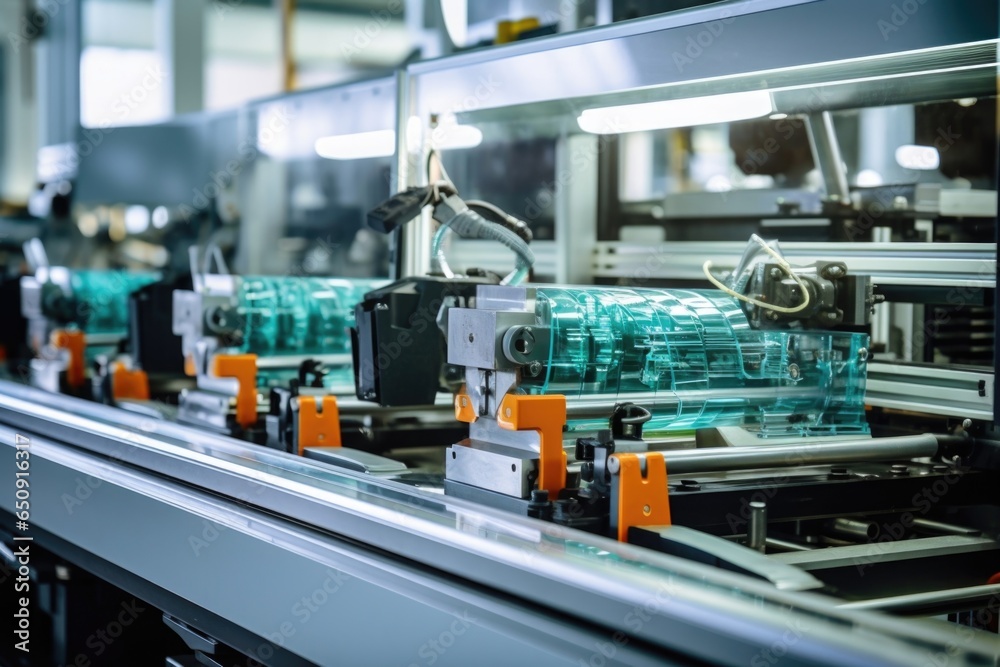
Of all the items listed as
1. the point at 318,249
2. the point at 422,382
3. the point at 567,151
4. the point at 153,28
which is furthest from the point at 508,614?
the point at 153,28

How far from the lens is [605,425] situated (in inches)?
65.1

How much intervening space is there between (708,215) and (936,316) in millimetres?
614

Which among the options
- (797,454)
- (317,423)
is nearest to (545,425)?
(797,454)

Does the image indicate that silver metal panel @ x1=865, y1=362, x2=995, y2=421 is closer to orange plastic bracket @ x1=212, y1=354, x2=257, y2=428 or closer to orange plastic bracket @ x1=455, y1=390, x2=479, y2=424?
orange plastic bracket @ x1=455, y1=390, x2=479, y2=424

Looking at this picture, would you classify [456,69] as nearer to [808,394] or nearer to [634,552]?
[808,394]

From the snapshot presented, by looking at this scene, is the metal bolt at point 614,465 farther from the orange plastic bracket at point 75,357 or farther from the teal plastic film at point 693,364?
the orange plastic bracket at point 75,357

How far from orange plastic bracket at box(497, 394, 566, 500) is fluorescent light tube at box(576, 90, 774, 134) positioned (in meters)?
0.67

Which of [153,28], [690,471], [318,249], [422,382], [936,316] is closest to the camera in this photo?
[690,471]

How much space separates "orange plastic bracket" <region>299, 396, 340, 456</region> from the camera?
6.36 feet

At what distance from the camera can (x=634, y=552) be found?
47.1 inches

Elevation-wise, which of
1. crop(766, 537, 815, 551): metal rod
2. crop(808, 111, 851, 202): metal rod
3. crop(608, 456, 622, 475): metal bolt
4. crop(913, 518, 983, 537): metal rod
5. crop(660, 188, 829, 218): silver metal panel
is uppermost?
crop(808, 111, 851, 202): metal rod

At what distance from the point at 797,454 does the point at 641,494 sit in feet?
0.98

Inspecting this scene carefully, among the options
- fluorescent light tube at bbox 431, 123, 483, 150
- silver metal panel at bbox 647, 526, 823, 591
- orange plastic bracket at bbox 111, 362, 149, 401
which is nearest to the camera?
silver metal panel at bbox 647, 526, 823, 591
